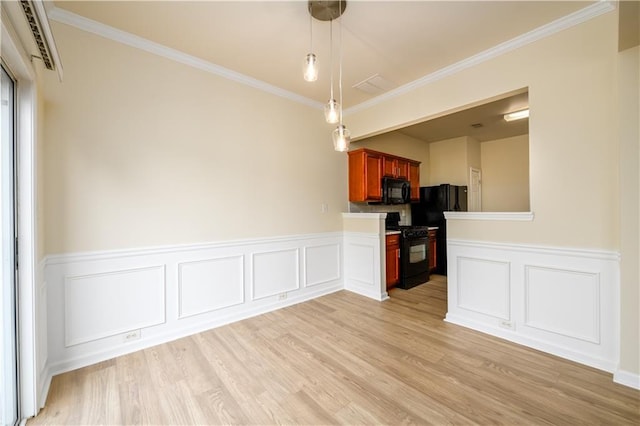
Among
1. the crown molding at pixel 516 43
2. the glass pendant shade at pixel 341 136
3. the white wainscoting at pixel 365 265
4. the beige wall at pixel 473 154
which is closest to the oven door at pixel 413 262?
the white wainscoting at pixel 365 265

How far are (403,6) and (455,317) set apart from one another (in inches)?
119

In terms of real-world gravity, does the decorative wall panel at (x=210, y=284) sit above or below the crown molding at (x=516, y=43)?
below

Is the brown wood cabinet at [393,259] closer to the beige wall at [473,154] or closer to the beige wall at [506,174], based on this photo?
the beige wall at [473,154]

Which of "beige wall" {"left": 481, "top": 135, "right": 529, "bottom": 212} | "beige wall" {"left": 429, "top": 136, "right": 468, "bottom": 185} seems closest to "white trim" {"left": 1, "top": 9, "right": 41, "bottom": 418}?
"beige wall" {"left": 429, "top": 136, "right": 468, "bottom": 185}

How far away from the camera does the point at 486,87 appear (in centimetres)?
270

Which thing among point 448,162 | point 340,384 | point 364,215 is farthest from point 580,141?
point 448,162

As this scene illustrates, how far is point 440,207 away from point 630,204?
11.3ft

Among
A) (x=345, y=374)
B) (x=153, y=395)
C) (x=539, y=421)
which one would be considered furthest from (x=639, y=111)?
(x=153, y=395)

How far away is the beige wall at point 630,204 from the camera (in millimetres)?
1892

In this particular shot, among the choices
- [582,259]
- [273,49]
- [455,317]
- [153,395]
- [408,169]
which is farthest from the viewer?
[408,169]

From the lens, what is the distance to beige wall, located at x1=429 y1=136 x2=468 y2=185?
568cm

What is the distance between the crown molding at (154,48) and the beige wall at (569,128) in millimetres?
2384

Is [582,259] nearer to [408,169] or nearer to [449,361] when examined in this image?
[449,361]

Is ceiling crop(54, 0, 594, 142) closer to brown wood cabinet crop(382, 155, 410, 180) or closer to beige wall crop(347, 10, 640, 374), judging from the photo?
beige wall crop(347, 10, 640, 374)
